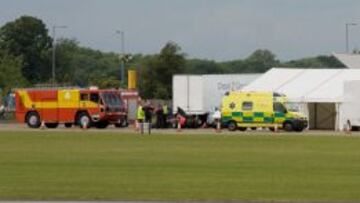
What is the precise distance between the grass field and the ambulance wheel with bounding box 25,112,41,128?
26.1 metres

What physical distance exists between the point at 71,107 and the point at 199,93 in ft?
34.5

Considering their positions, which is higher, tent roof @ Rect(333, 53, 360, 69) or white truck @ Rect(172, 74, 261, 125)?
tent roof @ Rect(333, 53, 360, 69)

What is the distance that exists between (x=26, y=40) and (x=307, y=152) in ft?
379

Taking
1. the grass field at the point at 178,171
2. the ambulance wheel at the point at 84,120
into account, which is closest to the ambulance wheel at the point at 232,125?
the ambulance wheel at the point at 84,120

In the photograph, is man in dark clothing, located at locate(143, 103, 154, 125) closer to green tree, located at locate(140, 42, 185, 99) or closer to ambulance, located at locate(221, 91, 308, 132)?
ambulance, located at locate(221, 91, 308, 132)

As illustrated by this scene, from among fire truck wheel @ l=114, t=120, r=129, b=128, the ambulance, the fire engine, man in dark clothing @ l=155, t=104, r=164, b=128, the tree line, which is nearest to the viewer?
the ambulance

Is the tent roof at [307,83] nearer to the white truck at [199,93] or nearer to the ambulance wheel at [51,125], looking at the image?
the white truck at [199,93]

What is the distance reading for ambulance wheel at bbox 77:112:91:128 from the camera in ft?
216

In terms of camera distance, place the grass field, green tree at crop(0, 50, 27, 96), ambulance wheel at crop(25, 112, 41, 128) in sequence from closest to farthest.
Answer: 1. the grass field
2. ambulance wheel at crop(25, 112, 41, 128)
3. green tree at crop(0, 50, 27, 96)

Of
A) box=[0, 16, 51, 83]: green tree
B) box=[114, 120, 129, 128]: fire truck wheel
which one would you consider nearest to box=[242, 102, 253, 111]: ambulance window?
box=[114, 120, 129, 128]: fire truck wheel

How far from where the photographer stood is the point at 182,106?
72875 millimetres

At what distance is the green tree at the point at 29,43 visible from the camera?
147 meters

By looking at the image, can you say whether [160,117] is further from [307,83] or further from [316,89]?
[316,89]

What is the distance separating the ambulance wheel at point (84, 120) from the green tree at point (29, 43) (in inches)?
3167
